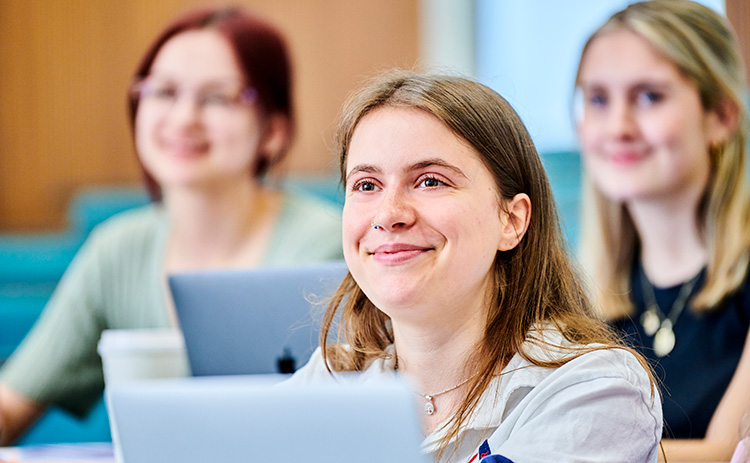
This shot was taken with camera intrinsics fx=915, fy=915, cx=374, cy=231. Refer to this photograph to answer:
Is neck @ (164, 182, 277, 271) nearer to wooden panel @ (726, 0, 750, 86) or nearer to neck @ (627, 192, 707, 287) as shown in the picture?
neck @ (627, 192, 707, 287)

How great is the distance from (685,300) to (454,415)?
0.82 metres

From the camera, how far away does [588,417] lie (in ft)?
2.56

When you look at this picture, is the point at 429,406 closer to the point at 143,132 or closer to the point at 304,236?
the point at 304,236

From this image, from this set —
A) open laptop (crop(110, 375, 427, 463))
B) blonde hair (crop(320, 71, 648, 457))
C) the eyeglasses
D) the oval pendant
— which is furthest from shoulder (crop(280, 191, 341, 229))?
open laptop (crop(110, 375, 427, 463))

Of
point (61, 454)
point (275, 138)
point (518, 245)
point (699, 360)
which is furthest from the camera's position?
point (275, 138)

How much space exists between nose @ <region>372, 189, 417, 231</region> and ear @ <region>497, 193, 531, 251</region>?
115 millimetres

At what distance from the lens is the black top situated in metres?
1.47

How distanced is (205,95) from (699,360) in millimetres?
1062

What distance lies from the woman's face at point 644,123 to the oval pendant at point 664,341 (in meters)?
0.24

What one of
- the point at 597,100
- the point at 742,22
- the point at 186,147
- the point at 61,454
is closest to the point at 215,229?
the point at 186,147

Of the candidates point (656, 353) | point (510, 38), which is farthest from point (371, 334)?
point (510, 38)

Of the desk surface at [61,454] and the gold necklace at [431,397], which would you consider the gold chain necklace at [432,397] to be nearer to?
the gold necklace at [431,397]

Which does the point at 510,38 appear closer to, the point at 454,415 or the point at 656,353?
the point at 656,353

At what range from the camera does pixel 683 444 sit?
119 centimetres
